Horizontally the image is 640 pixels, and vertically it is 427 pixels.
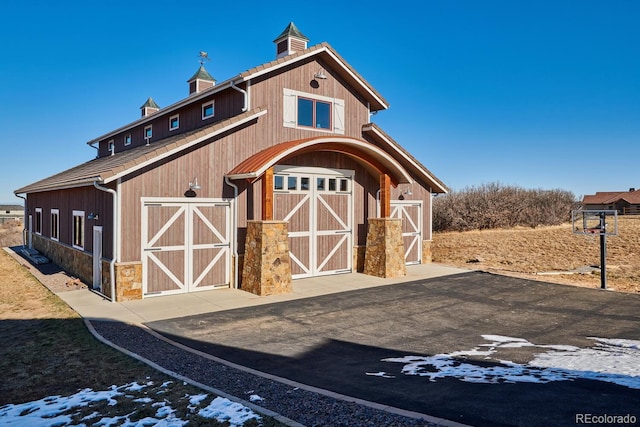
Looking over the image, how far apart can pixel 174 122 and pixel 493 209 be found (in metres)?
26.0

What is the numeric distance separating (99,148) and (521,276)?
2778 cm

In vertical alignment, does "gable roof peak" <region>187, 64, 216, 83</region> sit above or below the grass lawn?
above

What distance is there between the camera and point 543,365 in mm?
6996

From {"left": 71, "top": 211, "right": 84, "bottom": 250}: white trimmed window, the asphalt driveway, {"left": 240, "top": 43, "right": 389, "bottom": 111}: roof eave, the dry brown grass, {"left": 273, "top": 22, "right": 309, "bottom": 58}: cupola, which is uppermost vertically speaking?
{"left": 273, "top": 22, "right": 309, "bottom": 58}: cupola

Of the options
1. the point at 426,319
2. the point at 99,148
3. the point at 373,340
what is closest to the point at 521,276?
the point at 426,319

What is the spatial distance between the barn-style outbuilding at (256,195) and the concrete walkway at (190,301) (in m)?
0.41

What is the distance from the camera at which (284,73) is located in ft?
50.4

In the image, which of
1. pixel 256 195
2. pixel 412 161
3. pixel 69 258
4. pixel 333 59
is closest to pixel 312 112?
pixel 333 59

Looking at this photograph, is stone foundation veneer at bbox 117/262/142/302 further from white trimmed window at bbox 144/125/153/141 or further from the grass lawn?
white trimmed window at bbox 144/125/153/141

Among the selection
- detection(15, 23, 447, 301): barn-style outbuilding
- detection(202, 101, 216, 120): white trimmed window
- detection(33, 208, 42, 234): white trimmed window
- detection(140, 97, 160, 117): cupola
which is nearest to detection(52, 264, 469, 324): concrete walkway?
detection(15, 23, 447, 301): barn-style outbuilding

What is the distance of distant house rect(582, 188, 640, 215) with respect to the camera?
2482 inches

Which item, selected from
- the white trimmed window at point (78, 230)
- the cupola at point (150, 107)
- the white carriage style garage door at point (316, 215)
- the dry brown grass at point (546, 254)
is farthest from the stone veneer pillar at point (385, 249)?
the cupola at point (150, 107)

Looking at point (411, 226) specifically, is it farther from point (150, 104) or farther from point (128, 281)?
point (150, 104)

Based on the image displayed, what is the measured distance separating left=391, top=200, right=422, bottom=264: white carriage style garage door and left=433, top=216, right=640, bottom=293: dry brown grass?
2348mm
